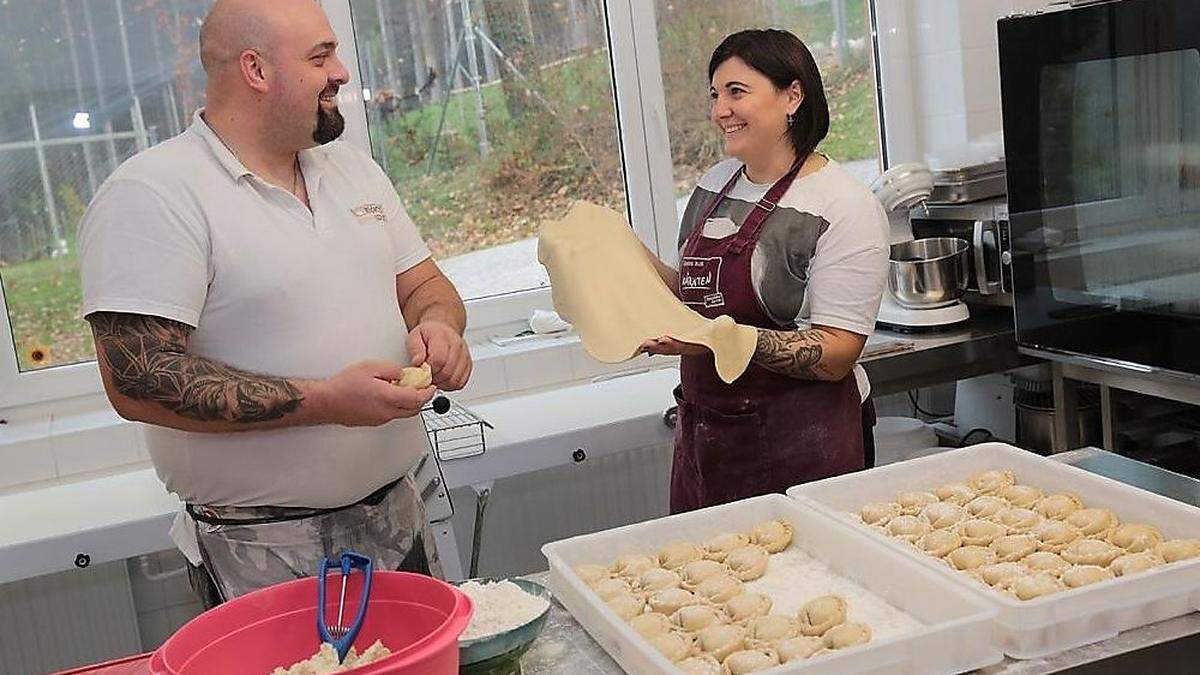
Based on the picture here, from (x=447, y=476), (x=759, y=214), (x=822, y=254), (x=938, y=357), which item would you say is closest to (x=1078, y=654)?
(x=822, y=254)

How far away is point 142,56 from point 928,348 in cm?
193

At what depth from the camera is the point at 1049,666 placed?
120 cm

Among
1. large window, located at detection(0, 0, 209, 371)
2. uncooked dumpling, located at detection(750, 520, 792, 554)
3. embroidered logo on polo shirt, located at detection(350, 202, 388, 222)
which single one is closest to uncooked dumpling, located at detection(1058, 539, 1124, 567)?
uncooked dumpling, located at detection(750, 520, 792, 554)

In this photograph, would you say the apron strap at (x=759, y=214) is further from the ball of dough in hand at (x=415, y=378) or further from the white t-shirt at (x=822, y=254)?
the ball of dough in hand at (x=415, y=378)

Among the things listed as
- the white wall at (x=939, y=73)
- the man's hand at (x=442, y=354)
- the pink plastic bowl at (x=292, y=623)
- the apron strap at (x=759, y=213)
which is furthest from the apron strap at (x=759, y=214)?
the white wall at (x=939, y=73)

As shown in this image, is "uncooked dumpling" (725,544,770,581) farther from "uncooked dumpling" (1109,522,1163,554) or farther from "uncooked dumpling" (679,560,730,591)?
"uncooked dumpling" (1109,522,1163,554)

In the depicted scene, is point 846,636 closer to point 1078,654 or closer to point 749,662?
point 749,662

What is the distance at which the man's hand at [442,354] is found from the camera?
1745 millimetres

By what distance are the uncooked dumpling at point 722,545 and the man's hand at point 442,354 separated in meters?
0.45

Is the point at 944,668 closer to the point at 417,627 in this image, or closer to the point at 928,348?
the point at 417,627

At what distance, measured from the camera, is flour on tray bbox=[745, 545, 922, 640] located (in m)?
1.31

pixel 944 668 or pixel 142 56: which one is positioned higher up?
pixel 142 56

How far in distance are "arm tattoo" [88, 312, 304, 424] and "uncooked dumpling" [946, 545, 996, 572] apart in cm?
86

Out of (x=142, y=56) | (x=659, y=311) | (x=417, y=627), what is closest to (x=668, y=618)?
(x=417, y=627)
